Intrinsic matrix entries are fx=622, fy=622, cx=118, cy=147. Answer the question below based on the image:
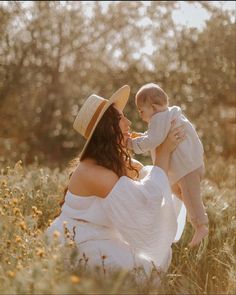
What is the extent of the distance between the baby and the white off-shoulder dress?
350 mm

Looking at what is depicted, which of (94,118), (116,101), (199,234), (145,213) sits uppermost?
(116,101)

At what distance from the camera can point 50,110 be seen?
15.5 m

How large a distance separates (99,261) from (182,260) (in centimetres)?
120

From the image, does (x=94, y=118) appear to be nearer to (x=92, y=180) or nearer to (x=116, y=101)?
(x=116, y=101)

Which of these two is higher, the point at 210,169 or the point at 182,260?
the point at 182,260

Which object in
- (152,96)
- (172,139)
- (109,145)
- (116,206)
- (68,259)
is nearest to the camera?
(68,259)

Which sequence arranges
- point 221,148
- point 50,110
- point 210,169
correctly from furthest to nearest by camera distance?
point 221,148, point 50,110, point 210,169

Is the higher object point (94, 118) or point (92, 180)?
point (94, 118)

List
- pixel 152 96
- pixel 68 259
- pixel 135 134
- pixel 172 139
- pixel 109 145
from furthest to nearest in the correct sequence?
pixel 135 134
pixel 152 96
pixel 172 139
pixel 109 145
pixel 68 259

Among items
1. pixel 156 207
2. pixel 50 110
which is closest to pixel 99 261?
pixel 156 207

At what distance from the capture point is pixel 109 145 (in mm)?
4508

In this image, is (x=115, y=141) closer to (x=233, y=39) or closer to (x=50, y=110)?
(x=50, y=110)

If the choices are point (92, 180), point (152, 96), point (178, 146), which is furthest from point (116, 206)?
point (152, 96)

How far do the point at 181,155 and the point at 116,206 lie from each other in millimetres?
816
